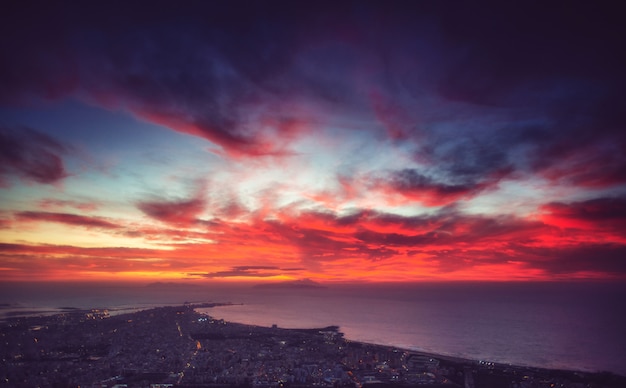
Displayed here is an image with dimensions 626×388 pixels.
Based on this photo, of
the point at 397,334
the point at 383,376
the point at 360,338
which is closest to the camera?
the point at 383,376

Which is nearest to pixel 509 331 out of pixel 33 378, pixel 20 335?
pixel 33 378

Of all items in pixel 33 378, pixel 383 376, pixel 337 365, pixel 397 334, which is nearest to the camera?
pixel 33 378

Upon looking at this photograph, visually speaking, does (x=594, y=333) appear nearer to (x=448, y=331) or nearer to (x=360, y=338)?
(x=448, y=331)

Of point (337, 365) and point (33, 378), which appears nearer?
point (33, 378)

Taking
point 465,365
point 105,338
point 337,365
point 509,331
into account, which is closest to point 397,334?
point 509,331

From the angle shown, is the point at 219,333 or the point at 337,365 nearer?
the point at 337,365

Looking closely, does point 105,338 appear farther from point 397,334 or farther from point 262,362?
point 397,334

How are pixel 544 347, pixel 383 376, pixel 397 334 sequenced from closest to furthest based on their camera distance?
pixel 383 376 → pixel 544 347 → pixel 397 334
